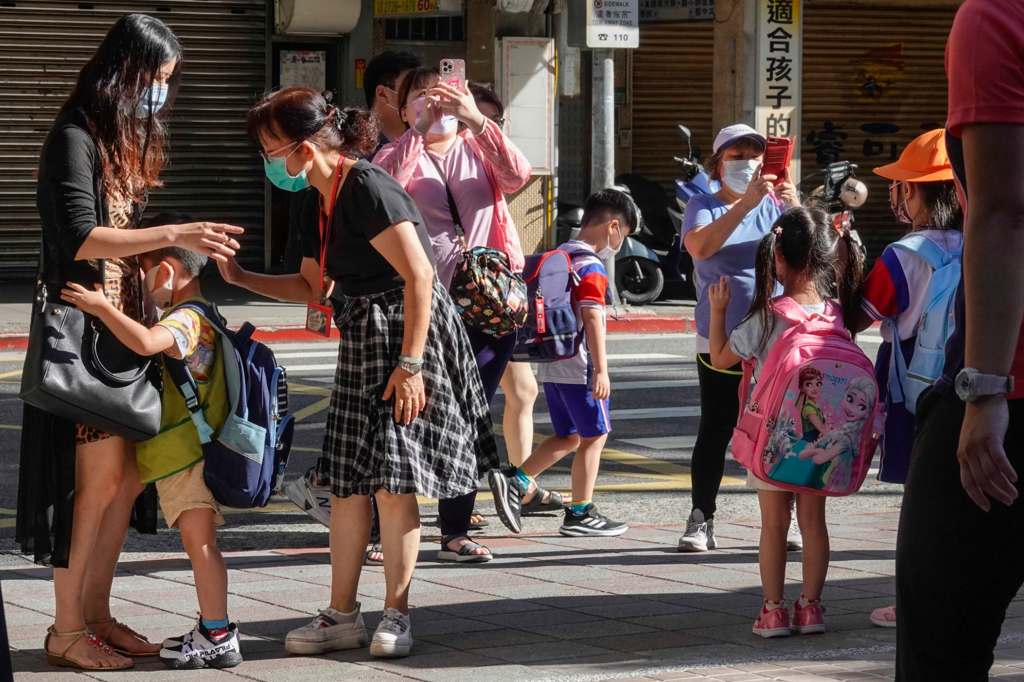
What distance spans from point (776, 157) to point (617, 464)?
3.39 metres

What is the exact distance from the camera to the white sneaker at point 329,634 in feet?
15.2

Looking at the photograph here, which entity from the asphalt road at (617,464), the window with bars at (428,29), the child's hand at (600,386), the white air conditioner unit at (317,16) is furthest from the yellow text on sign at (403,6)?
the child's hand at (600,386)

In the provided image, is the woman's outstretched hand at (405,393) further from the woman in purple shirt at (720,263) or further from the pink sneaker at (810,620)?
the woman in purple shirt at (720,263)

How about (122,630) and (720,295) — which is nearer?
(122,630)

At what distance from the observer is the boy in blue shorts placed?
6566mm

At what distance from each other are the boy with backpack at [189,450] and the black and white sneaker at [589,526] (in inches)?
90.5

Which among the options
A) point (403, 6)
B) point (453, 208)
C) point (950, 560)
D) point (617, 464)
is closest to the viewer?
point (950, 560)

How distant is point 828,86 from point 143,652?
18997 millimetres

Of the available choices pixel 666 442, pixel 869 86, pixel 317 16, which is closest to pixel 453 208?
pixel 666 442

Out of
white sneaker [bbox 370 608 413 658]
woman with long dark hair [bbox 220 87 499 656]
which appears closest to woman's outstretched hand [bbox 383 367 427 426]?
woman with long dark hair [bbox 220 87 499 656]

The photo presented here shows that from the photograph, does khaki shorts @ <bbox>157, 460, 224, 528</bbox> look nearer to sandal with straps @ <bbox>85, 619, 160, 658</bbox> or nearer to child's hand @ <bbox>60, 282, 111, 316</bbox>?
sandal with straps @ <bbox>85, 619, 160, 658</bbox>

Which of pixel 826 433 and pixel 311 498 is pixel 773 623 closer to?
pixel 826 433

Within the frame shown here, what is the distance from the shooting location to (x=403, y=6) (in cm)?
1722

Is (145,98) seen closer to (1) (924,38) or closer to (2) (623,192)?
(2) (623,192)
